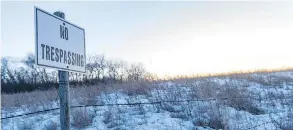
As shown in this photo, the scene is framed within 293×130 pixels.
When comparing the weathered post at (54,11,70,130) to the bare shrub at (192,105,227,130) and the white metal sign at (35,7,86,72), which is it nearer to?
the white metal sign at (35,7,86,72)

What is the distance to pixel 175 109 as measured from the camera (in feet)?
25.2

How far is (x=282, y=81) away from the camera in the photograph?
419 inches

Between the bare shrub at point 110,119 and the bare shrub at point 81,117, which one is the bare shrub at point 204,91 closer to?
the bare shrub at point 110,119

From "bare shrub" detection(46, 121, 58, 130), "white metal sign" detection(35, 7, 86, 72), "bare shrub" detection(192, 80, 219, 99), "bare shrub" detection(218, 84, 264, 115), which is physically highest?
"white metal sign" detection(35, 7, 86, 72)

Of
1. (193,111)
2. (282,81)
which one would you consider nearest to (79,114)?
(193,111)

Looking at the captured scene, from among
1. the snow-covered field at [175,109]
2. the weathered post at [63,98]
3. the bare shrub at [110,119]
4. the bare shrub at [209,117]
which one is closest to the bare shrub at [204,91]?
the snow-covered field at [175,109]

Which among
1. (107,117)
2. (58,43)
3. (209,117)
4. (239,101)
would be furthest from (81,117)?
(58,43)

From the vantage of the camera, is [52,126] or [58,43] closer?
[58,43]

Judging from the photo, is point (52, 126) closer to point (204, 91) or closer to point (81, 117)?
point (81, 117)

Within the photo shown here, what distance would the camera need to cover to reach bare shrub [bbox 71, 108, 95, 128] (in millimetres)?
7127

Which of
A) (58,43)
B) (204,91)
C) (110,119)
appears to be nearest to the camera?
(58,43)

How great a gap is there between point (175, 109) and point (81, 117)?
81.1 inches

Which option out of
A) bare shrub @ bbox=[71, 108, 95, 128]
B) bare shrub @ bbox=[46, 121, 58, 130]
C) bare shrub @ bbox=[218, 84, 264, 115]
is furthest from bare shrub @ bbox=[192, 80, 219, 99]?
bare shrub @ bbox=[46, 121, 58, 130]

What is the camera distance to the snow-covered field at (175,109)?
6535mm
